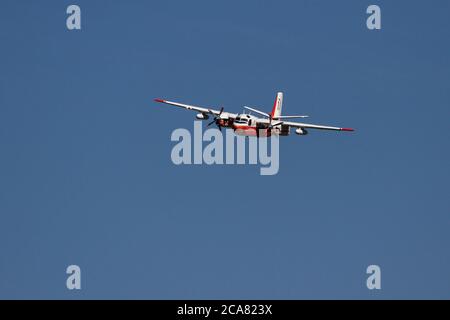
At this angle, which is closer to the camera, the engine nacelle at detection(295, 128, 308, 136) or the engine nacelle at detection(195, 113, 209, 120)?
the engine nacelle at detection(295, 128, 308, 136)

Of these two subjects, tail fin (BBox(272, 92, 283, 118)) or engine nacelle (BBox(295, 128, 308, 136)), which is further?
tail fin (BBox(272, 92, 283, 118))

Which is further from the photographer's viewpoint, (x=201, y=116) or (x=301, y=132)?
(x=201, y=116)

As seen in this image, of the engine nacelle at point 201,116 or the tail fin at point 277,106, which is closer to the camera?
the engine nacelle at point 201,116

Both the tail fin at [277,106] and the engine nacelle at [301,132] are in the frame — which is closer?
the engine nacelle at [301,132]

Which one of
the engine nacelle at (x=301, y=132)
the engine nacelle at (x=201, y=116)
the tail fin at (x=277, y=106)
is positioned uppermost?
the tail fin at (x=277, y=106)

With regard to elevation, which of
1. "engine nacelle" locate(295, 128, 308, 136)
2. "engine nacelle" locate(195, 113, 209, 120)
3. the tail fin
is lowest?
"engine nacelle" locate(295, 128, 308, 136)

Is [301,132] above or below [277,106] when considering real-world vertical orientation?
below

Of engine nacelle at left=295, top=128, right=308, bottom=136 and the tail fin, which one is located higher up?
the tail fin

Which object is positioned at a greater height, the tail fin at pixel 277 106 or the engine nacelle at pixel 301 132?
the tail fin at pixel 277 106

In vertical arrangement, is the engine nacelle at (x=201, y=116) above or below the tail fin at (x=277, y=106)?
below
